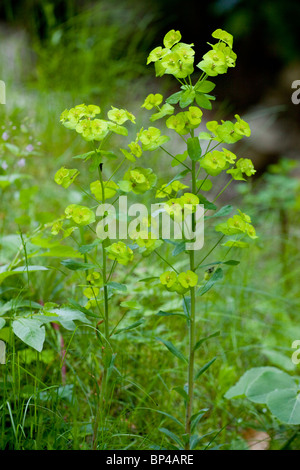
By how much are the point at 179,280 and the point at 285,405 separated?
422mm

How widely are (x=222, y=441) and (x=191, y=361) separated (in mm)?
381

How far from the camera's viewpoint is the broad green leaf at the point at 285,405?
1.02 meters

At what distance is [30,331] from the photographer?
0.88 meters

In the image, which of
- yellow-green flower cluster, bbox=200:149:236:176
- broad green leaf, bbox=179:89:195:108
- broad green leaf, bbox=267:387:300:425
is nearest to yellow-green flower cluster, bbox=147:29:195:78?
broad green leaf, bbox=179:89:195:108

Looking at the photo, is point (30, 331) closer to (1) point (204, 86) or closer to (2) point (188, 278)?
(2) point (188, 278)

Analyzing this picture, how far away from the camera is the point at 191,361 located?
3.02 feet

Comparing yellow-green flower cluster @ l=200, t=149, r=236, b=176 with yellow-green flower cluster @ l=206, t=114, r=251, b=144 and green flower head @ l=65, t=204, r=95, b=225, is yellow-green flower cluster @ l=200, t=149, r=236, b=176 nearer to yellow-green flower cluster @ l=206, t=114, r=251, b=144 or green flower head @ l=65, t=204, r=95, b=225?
yellow-green flower cluster @ l=206, t=114, r=251, b=144

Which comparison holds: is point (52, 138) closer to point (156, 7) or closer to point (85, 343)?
point (85, 343)

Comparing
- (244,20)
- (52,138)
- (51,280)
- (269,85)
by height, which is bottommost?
(51,280)

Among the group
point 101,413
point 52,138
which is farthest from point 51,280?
point 52,138

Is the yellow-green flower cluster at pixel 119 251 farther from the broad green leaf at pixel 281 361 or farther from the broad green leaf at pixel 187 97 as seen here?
the broad green leaf at pixel 281 361

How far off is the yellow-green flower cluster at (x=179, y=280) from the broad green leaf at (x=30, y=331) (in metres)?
0.24

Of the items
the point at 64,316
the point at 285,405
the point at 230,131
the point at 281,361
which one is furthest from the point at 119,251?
the point at 281,361

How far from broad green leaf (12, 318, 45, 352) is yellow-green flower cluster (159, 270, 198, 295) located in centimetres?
24
